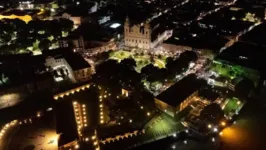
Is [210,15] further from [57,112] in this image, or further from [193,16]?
[57,112]

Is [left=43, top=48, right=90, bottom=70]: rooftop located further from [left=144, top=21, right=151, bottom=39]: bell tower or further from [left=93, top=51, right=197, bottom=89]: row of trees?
[left=144, top=21, right=151, bottom=39]: bell tower

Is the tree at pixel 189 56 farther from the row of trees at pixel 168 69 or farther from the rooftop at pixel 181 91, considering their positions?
the rooftop at pixel 181 91

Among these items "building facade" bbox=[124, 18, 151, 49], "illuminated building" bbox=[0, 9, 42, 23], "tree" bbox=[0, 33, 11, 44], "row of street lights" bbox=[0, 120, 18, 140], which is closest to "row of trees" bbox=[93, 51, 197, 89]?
"building facade" bbox=[124, 18, 151, 49]

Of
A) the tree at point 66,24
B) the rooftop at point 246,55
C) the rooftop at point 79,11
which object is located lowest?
the rooftop at point 246,55

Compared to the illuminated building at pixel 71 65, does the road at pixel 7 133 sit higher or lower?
lower

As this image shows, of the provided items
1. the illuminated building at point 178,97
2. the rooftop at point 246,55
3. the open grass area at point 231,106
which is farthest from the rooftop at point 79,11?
the open grass area at point 231,106

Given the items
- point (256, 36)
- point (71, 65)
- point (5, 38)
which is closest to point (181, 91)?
point (71, 65)
